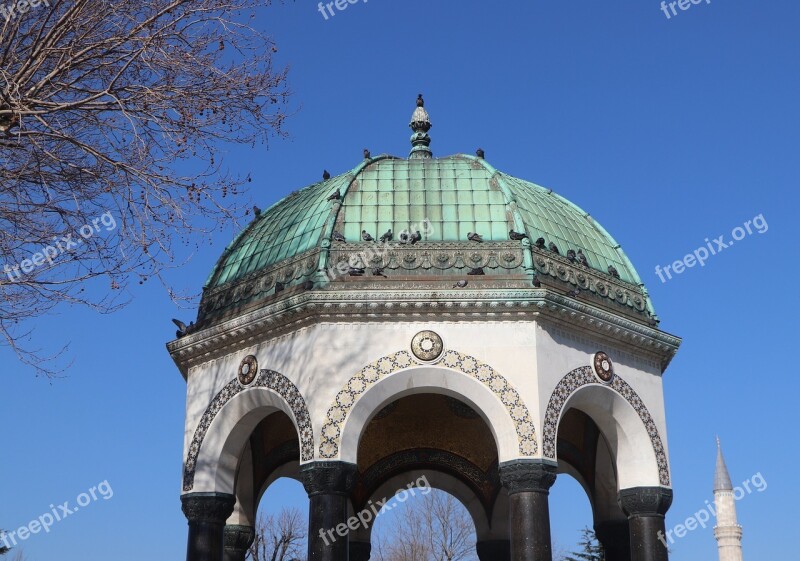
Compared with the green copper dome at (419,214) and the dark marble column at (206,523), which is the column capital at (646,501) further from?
the dark marble column at (206,523)

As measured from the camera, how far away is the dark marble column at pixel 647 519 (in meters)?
17.7

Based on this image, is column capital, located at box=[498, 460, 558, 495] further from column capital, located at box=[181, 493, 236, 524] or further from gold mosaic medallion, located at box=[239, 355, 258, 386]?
column capital, located at box=[181, 493, 236, 524]

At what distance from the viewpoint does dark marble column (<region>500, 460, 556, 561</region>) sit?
15.8 metres

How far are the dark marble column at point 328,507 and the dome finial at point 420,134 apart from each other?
7946mm

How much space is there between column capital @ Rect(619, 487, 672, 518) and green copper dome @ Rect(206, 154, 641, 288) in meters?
4.20

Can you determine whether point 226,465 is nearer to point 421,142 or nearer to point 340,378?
point 340,378

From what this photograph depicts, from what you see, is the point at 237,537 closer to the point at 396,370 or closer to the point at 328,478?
the point at 328,478

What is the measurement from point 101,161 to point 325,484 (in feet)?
22.7

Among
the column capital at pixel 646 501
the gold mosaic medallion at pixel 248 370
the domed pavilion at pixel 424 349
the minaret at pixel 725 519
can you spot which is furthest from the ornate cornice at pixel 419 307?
the minaret at pixel 725 519

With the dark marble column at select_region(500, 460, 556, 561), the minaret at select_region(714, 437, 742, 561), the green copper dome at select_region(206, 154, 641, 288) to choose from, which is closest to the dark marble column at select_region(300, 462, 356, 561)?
the dark marble column at select_region(500, 460, 556, 561)

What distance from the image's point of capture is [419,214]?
18406 mm

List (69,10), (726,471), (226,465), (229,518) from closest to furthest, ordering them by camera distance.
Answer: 1. (69,10)
2. (226,465)
3. (229,518)
4. (726,471)

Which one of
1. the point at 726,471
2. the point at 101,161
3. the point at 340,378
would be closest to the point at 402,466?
the point at 340,378

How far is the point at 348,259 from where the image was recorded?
17.6 m
